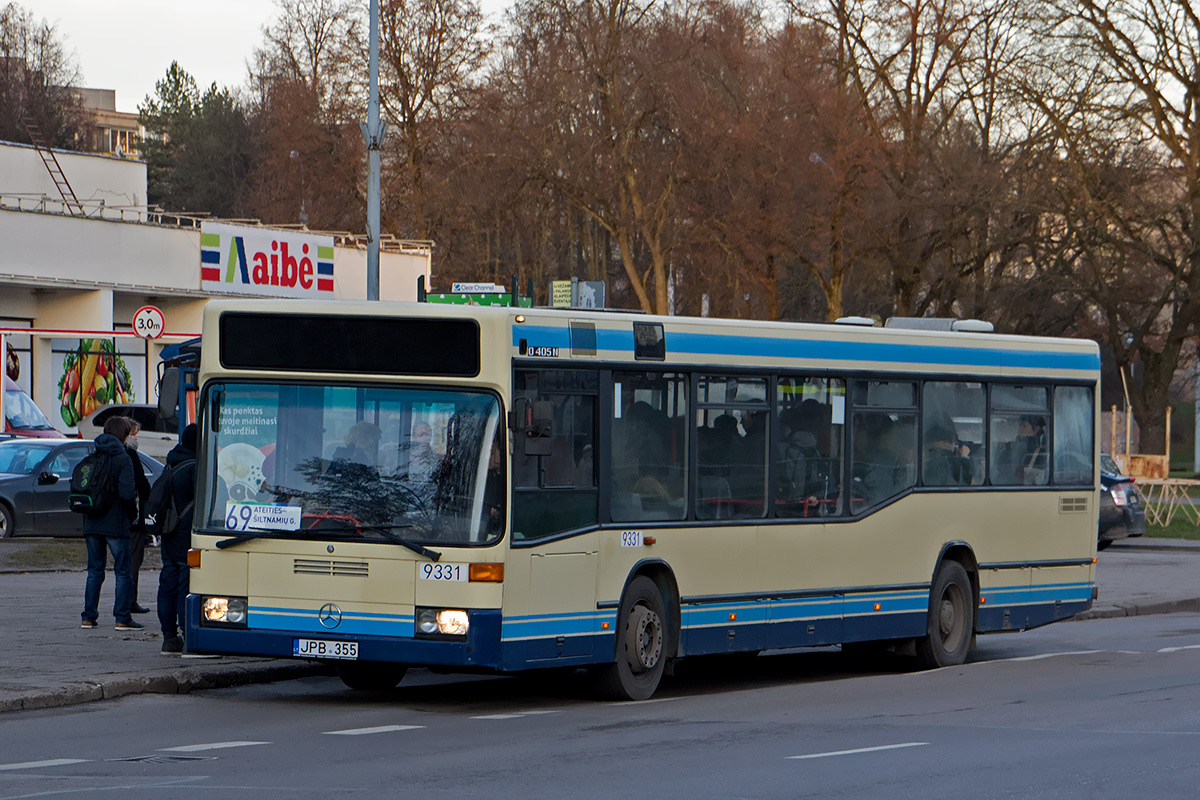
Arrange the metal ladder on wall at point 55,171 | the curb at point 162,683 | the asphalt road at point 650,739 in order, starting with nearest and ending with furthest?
1. the asphalt road at point 650,739
2. the curb at point 162,683
3. the metal ladder on wall at point 55,171

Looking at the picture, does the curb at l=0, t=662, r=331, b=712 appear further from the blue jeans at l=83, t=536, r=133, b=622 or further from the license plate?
the blue jeans at l=83, t=536, r=133, b=622

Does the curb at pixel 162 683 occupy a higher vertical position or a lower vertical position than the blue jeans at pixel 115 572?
lower

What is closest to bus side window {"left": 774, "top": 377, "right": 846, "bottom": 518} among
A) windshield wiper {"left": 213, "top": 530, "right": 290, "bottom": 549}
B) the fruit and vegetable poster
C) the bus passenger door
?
the bus passenger door

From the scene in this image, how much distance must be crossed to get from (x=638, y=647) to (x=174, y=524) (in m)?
3.87

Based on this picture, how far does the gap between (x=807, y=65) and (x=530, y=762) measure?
115 feet

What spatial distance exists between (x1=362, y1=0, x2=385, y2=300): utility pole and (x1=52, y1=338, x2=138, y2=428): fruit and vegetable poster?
19637mm

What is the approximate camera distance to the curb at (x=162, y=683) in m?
11.6

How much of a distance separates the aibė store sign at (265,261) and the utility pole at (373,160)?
21130mm

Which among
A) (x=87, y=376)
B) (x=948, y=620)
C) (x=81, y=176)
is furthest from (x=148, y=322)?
(x=81, y=176)

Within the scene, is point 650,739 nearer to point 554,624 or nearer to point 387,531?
point 554,624

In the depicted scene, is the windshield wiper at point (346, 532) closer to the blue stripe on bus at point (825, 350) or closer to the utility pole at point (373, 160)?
the blue stripe on bus at point (825, 350)

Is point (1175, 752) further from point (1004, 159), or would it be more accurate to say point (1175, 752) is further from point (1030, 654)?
point (1004, 159)

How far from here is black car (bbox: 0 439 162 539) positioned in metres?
25.3

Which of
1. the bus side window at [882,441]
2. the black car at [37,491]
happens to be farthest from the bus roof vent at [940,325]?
the black car at [37,491]
